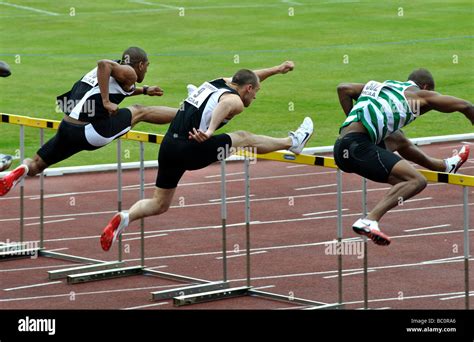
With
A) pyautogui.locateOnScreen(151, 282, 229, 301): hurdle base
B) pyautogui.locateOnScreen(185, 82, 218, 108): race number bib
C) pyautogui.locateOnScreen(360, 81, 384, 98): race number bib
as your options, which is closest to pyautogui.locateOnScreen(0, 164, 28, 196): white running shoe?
pyautogui.locateOnScreen(151, 282, 229, 301): hurdle base

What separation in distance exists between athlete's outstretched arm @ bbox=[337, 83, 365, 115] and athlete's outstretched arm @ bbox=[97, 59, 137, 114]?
2.34 meters

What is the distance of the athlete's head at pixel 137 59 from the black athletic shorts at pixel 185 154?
3.86ft

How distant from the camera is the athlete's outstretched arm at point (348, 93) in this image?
15148 millimetres

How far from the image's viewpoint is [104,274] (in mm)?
17000

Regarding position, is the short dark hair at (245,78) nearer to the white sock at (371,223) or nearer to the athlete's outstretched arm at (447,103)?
the athlete's outstretched arm at (447,103)

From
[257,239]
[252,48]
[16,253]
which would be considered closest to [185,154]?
[16,253]

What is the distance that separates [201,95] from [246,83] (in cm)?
49

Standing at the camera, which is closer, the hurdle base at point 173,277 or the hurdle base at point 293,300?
the hurdle base at point 293,300

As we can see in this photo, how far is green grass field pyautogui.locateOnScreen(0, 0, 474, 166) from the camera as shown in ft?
93.4

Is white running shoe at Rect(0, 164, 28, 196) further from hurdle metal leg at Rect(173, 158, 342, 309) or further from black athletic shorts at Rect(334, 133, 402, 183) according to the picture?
black athletic shorts at Rect(334, 133, 402, 183)

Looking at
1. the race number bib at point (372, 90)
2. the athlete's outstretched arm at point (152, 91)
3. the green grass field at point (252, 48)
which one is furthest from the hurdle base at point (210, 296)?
the green grass field at point (252, 48)

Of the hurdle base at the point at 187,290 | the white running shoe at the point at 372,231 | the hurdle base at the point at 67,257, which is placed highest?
the white running shoe at the point at 372,231

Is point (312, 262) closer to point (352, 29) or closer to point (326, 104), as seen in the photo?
point (326, 104)

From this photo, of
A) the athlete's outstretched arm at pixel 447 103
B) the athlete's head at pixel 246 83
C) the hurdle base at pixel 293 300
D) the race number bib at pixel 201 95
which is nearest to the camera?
the athlete's outstretched arm at pixel 447 103
